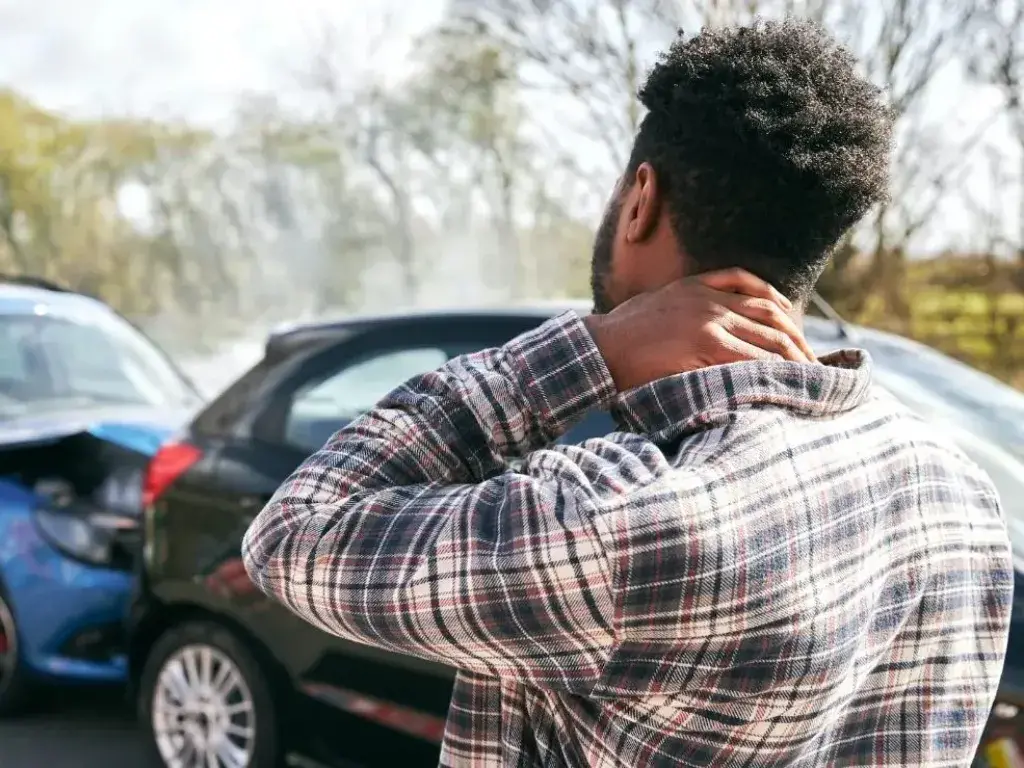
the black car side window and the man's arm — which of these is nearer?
the man's arm

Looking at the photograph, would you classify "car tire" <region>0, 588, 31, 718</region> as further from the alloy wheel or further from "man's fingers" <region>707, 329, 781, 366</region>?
"man's fingers" <region>707, 329, 781, 366</region>

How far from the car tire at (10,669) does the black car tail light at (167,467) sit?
3.49 feet

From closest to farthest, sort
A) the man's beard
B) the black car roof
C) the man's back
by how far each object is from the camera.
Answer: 1. the man's back
2. the man's beard
3. the black car roof

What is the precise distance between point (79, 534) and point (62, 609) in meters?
0.29

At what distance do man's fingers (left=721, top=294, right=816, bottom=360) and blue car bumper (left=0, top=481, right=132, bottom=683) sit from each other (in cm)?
352

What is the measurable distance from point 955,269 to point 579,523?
7532 millimetres

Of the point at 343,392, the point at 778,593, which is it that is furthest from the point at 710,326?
the point at 343,392

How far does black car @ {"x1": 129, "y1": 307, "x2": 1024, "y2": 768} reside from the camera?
115 inches

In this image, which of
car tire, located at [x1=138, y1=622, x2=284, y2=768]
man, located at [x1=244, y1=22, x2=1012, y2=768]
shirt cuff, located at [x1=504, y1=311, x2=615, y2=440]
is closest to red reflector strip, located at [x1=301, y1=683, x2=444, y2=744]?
car tire, located at [x1=138, y1=622, x2=284, y2=768]

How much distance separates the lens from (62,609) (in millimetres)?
3953

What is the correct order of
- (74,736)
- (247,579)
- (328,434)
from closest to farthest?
(247,579) < (328,434) < (74,736)

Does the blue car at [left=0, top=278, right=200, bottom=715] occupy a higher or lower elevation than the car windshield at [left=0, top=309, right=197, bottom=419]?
lower

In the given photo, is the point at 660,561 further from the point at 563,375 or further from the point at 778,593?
the point at 563,375

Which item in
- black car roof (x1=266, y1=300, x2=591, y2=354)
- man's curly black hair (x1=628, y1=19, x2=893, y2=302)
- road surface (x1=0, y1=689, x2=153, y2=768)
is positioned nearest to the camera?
man's curly black hair (x1=628, y1=19, x2=893, y2=302)
